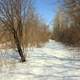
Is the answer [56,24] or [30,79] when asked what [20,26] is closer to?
[30,79]

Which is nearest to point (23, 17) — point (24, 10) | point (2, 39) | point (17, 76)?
point (24, 10)

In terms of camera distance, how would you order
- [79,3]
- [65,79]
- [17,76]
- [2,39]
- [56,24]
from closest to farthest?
1. [65,79]
2. [17,76]
3. [79,3]
4. [2,39]
5. [56,24]

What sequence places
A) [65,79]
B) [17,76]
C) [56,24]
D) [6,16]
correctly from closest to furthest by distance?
[65,79]
[17,76]
[6,16]
[56,24]

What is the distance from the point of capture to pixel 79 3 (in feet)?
36.6

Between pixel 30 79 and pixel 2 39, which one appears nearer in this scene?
pixel 30 79

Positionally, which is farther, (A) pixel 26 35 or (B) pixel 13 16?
(A) pixel 26 35

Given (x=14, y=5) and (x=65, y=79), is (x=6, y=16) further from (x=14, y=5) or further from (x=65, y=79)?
(x=65, y=79)

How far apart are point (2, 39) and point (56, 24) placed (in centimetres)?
5969

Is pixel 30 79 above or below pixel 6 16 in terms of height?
below

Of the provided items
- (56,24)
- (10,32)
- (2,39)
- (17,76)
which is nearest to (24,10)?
(10,32)

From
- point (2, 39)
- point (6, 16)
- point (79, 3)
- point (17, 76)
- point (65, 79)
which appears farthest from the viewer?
point (2, 39)

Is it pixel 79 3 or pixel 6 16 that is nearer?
pixel 79 3

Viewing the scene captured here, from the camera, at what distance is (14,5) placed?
13.6 metres

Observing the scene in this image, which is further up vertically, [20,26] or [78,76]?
[20,26]
